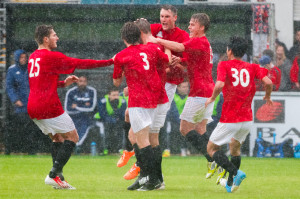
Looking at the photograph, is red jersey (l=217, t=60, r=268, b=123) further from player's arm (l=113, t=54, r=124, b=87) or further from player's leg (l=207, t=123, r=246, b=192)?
player's arm (l=113, t=54, r=124, b=87)

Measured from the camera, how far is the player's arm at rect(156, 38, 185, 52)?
10.5 m

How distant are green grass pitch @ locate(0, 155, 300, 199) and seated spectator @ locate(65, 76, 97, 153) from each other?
1.08 meters

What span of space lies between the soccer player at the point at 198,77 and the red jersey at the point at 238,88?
0.79m

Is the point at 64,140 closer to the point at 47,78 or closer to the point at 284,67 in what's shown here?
the point at 47,78

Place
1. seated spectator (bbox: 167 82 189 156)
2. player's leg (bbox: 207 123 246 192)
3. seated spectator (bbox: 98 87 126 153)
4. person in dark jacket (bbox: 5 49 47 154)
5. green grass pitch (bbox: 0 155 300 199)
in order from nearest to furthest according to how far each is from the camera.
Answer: green grass pitch (bbox: 0 155 300 199)
player's leg (bbox: 207 123 246 192)
person in dark jacket (bbox: 5 49 47 154)
seated spectator (bbox: 167 82 189 156)
seated spectator (bbox: 98 87 126 153)

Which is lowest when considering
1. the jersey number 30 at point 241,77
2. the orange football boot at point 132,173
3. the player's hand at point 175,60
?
the orange football boot at point 132,173

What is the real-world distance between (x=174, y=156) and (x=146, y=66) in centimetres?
817

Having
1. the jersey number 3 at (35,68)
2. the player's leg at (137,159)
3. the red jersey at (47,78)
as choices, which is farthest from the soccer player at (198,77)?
the jersey number 3 at (35,68)

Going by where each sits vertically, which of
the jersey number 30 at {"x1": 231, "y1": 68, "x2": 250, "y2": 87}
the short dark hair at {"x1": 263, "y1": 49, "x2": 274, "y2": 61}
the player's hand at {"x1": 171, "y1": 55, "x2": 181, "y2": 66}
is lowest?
the jersey number 30 at {"x1": 231, "y1": 68, "x2": 250, "y2": 87}

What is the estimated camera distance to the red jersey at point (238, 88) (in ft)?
33.7

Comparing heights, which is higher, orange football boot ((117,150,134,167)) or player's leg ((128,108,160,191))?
player's leg ((128,108,160,191))

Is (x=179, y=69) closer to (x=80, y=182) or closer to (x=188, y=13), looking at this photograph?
(x=80, y=182)

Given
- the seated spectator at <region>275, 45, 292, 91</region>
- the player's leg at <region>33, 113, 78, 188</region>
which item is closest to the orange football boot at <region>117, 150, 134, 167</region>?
the player's leg at <region>33, 113, 78, 188</region>

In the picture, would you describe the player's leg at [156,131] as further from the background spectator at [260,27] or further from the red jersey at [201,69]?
the background spectator at [260,27]
